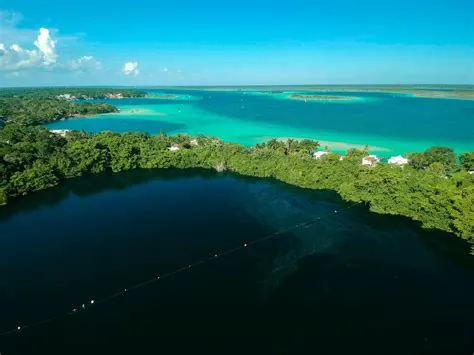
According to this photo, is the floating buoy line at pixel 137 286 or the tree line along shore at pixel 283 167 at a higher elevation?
the tree line along shore at pixel 283 167

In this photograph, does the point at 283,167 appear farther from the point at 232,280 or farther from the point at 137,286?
the point at 137,286

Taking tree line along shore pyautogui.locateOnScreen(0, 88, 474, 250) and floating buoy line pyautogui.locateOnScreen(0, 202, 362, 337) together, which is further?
tree line along shore pyautogui.locateOnScreen(0, 88, 474, 250)

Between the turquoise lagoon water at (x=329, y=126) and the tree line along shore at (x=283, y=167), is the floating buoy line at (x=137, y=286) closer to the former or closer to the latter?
the tree line along shore at (x=283, y=167)

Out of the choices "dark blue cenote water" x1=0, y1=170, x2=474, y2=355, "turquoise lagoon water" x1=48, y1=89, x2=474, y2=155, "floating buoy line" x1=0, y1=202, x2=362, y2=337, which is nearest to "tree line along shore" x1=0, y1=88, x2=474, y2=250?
"dark blue cenote water" x1=0, y1=170, x2=474, y2=355

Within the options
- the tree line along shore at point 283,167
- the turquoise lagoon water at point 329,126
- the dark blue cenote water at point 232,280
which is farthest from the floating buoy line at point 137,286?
the turquoise lagoon water at point 329,126

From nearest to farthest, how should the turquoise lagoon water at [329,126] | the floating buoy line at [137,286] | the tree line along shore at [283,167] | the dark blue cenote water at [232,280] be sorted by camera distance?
1. the dark blue cenote water at [232,280]
2. the floating buoy line at [137,286]
3. the tree line along shore at [283,167]
4. the turquoise lagoon water at [329,126]

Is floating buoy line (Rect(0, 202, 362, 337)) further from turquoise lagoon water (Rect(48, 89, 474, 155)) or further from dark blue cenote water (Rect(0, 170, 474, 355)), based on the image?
turquoise lagoon water (Rect(48, 89, 474, 155))

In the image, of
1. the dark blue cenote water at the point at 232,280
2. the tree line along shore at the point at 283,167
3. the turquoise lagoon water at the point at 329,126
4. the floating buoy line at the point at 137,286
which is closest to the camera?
the dark blue cenote water at the point at 232,280
